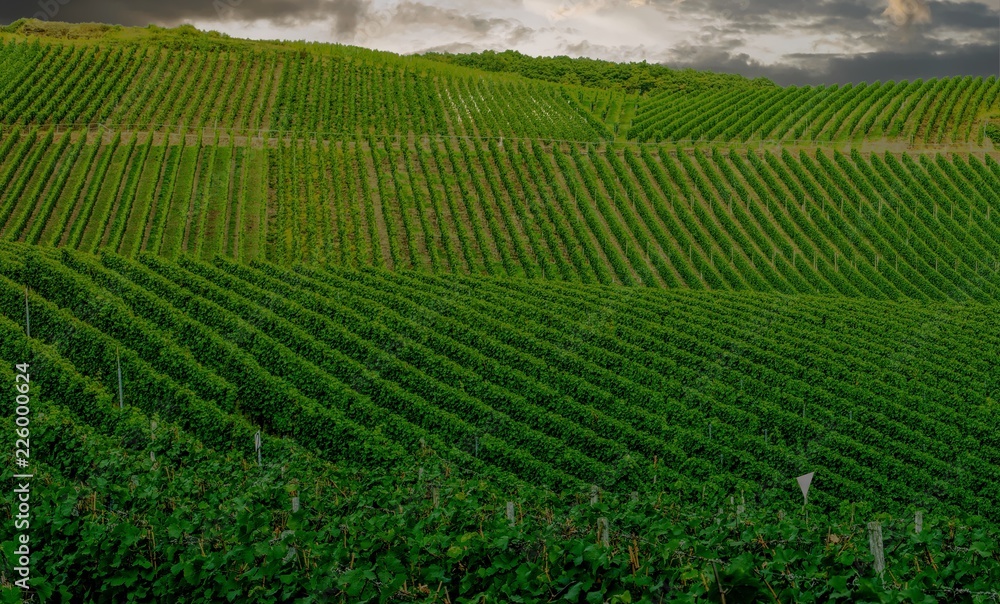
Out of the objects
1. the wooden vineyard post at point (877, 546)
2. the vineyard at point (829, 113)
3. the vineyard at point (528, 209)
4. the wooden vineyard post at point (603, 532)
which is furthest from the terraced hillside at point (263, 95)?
the wooden vineyard post at point (877, 546)

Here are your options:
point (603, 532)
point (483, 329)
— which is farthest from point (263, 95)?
point (603, 532)

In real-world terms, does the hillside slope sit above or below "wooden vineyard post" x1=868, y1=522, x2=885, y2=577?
below

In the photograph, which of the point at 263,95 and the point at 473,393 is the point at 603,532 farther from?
the point at 263,95

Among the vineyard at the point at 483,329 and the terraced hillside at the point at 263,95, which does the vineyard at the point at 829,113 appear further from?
the terraced hillside at the point at 263,95

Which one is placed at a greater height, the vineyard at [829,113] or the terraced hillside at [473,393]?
the vineyard at [829,113]

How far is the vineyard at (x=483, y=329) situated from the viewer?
852 centimetres

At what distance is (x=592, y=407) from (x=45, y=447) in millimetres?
12789

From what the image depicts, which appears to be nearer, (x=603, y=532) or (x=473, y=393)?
(x=603, y=532)

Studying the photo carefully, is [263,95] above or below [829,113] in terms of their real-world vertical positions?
below

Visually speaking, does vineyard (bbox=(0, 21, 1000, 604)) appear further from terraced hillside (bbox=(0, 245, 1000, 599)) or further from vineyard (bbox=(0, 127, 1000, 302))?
vineyard (bbox=(0, 127, 1000, 302))

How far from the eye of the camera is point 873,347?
97.0 feet

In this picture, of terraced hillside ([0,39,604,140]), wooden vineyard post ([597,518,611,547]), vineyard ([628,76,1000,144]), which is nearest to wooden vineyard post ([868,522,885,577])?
wooden vineyard post ([597,518,611,547])

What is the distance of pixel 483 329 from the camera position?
92.5ft

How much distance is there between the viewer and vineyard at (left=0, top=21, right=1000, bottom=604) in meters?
8.52
